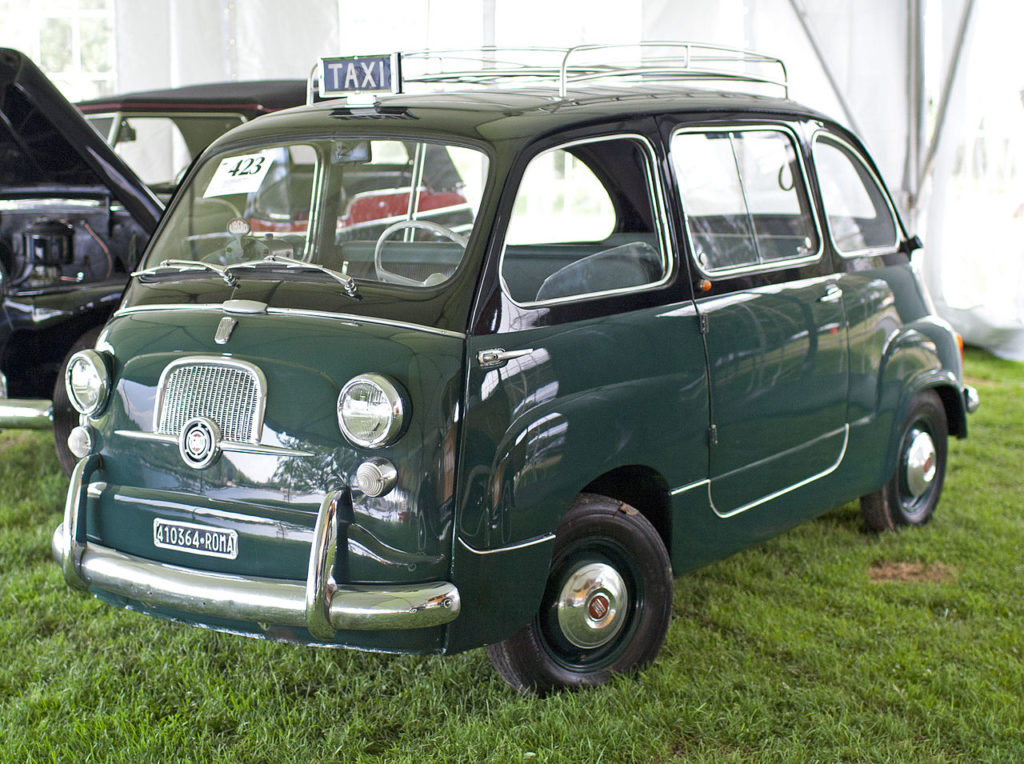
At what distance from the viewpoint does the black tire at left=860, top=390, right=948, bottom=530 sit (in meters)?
4.86

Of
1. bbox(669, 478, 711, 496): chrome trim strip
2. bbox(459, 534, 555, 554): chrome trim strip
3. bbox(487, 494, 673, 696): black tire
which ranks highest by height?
bbox(669, 478, 711, 496): chrome trim strip

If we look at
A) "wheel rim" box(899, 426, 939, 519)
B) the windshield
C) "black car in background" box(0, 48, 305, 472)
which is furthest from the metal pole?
"black car in background" box(0, 48, 305, 472)

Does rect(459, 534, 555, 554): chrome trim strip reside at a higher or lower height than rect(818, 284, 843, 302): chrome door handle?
lower

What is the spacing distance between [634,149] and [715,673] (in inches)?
69.0

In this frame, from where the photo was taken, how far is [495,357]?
9.75 feet

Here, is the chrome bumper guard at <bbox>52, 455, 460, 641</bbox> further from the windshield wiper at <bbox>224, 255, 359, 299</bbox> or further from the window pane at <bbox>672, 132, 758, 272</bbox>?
the window pane at <bbox>672, 132, 758, 272</bbox>

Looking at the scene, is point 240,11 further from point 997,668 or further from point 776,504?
point 997,668

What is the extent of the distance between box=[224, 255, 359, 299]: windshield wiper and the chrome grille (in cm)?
36

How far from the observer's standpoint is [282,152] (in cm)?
384

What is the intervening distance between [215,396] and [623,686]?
153cm

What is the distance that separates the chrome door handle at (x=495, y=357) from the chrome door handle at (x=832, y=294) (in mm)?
1689

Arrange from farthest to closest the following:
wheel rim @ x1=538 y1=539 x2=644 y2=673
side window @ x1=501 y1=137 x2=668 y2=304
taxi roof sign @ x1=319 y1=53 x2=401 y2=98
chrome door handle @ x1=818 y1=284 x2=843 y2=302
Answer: chrome door handle @ x1=818 y1=284 x2=843 y2=302 < taxi roof sign @ x1=319 y1=53 x2=401 y2=98 < side window @ x1=501 y1=137 x2=668 y2=304 < wheel rim @ x1=538 y1=539 x2=644 y2=673

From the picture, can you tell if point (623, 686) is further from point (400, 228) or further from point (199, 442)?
point (400, 228)

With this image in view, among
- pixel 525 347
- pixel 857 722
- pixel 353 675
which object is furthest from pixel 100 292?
pixel 857 722
